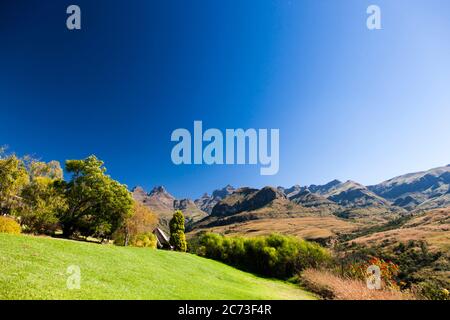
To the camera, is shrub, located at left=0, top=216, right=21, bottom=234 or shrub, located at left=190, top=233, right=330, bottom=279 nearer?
shrub, located at left=0, top=216, right=21, bottom=234

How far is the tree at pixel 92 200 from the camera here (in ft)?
134

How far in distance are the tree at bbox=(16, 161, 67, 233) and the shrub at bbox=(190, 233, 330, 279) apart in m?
19.1

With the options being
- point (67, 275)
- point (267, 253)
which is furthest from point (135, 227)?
point (67, 275)

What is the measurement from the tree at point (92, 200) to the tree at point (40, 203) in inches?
86.5

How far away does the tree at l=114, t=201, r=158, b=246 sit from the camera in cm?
4416

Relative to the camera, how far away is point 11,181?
32.0m

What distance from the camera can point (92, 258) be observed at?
1791cm

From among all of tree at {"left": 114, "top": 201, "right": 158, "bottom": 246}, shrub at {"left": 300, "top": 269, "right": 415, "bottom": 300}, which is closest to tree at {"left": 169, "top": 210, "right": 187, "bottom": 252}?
tree at {"left": 114, "top": 201, "right": 158, "bottom": 246}

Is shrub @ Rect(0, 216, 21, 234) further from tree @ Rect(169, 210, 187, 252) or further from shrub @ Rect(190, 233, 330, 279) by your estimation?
tree @ Rect(169, 210, 187, 252)

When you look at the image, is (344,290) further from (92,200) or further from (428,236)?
(428,236)

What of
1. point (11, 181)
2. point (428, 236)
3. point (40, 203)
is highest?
point (11, 181)

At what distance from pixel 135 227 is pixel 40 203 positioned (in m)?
15.1
